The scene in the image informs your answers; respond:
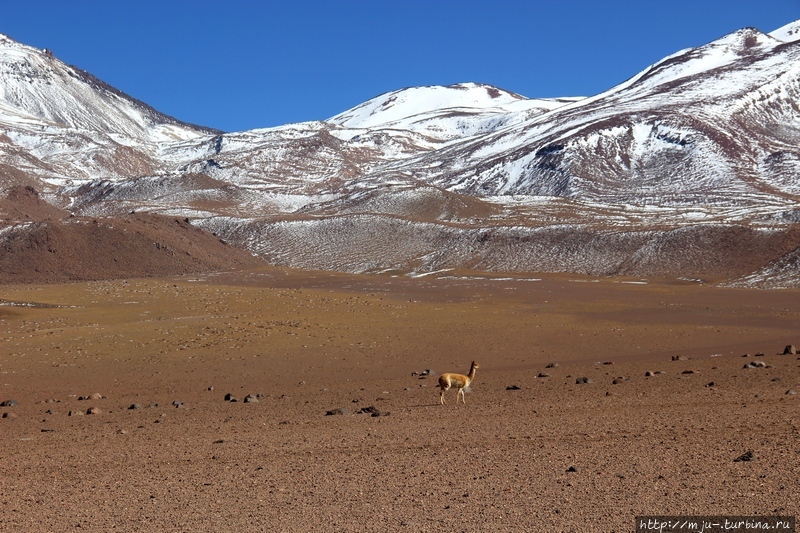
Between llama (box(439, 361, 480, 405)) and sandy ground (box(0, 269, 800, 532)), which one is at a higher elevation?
llama (box(439, 361, 480, 405))

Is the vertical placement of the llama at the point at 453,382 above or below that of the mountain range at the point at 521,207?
below

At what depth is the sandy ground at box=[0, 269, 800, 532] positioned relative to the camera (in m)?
11.6

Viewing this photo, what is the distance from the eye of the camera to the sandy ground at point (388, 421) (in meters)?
11.6

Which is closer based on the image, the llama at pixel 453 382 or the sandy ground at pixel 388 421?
the sandy ground at pixel 388 421

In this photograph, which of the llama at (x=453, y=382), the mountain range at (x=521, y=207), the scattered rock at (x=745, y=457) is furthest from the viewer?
the mountain range at (x=521, y=207)

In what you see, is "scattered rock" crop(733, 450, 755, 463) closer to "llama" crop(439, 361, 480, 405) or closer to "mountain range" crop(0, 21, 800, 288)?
"llama" crop(439, 361, 480, 405)

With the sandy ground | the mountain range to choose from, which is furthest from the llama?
the mountain range

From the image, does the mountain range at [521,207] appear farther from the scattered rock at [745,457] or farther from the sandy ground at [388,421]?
the scattered rock at [745,457]

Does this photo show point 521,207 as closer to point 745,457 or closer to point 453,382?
point 453,382

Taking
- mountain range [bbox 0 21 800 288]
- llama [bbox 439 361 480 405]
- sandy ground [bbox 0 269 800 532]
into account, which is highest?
mountain range [bbox 0 21 800 288]

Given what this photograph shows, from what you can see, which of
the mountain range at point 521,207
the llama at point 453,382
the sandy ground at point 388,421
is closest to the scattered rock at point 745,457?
the sandy ground at point 388,421

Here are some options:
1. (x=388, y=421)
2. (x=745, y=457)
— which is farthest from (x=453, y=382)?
(x=745, y=457)

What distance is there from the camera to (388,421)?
17500mm

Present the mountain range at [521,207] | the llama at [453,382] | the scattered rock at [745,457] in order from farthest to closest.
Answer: the mountain range at [521,207]
the llama at [453,382]
the scattered rock at [745,457]
